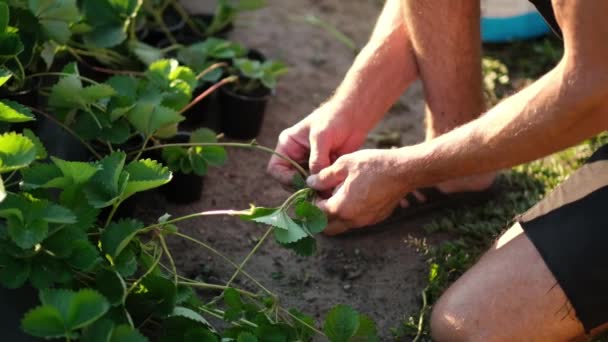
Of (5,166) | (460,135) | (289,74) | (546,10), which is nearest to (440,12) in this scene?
(546,10)

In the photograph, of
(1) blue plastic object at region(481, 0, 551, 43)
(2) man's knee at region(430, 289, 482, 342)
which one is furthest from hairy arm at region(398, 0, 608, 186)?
(1) blue plastic object at region(481, 0, 551, 43)

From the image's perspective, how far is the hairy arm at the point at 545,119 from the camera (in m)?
1.54

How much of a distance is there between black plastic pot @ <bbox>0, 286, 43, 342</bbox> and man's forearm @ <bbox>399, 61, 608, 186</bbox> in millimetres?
718

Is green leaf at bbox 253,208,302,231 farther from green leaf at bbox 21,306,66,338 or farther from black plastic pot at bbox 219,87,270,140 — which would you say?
black plastic pot at bbox 219,87,270,140

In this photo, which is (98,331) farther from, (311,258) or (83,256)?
(311,258)

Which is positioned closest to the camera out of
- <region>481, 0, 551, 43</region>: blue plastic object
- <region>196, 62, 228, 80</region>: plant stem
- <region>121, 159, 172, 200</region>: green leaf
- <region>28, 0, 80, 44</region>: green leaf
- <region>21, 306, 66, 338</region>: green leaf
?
<region>21, 306, 66, 338</region>: green leaf

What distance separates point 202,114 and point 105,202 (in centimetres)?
100

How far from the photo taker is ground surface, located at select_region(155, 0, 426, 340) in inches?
79.6

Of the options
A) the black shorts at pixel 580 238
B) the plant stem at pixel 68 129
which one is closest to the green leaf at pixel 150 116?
the plant stem at pixel 68 129

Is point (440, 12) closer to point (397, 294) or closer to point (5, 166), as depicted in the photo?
point (397, 294)

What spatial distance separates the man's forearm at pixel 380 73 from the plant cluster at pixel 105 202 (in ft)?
0.67

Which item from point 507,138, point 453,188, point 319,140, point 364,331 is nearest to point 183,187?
point 319,140

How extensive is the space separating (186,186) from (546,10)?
0.92 metres

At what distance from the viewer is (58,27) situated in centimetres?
197
